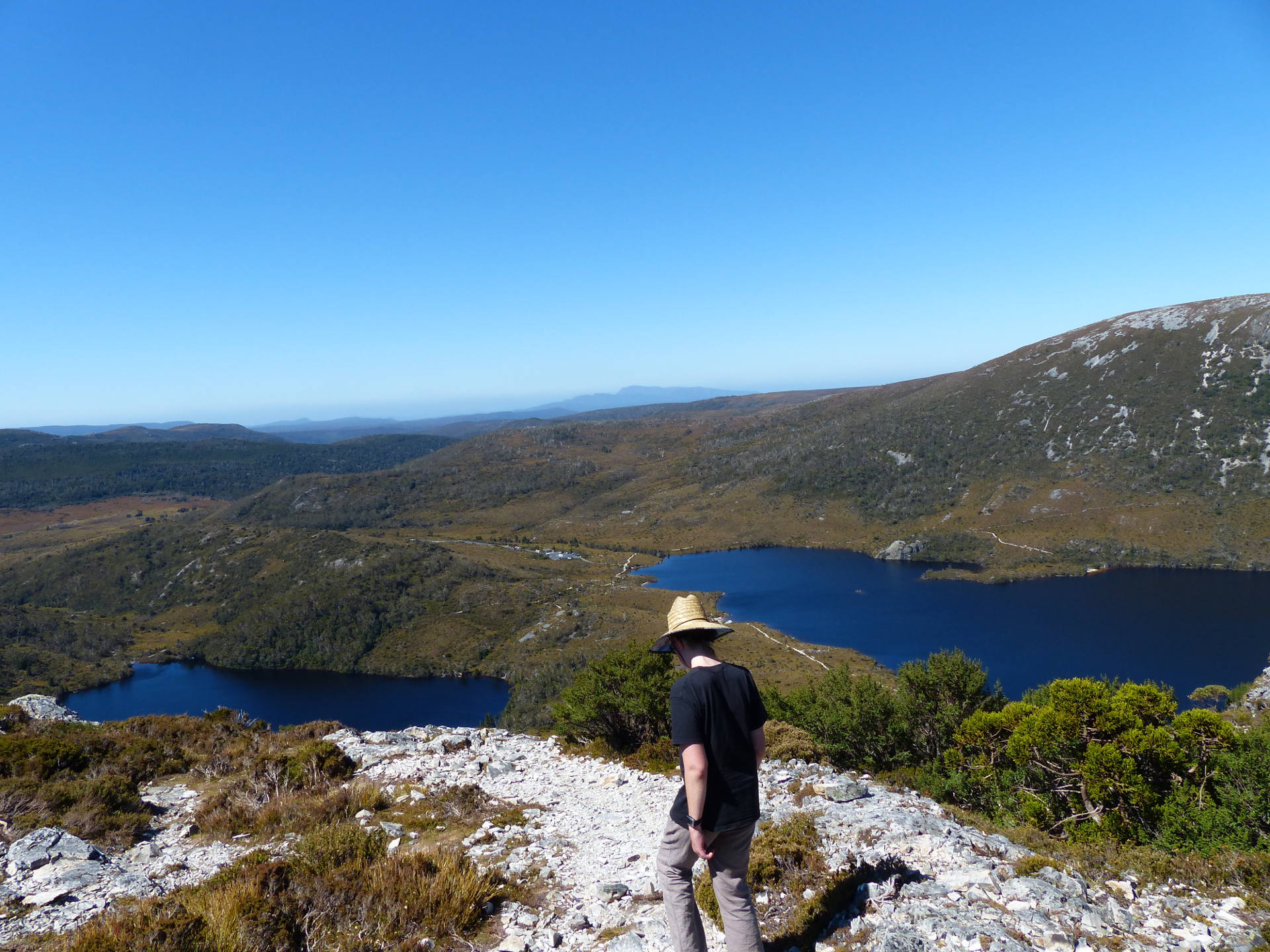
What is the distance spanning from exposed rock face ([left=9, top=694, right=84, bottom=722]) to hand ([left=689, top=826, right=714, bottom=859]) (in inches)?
878

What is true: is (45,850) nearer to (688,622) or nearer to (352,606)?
(688,622)

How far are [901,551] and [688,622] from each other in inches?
5915

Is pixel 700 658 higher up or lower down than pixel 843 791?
higher up

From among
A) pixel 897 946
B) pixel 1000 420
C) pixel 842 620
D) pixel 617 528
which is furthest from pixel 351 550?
pixel 1000 420

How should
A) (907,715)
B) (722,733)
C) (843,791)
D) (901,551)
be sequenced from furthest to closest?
(901,551)
(907,715)
(843,791)
(722,733)

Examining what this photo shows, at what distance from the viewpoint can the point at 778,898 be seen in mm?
7145

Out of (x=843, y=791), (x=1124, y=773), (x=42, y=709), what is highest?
(x=1124, y=773)

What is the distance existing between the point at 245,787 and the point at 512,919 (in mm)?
7706

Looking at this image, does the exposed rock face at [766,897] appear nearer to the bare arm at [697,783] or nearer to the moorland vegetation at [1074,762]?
the moorland vegetation at [1074,762]

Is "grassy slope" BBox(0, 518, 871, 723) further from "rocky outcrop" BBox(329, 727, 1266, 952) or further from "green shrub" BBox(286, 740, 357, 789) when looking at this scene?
"rocky outcrop" BBox(329, 727, 1266, 952)

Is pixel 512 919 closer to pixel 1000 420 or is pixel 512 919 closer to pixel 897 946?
pixel 897 946

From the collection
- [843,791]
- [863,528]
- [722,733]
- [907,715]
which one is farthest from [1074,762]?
[863,528]

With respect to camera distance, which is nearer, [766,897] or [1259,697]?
[766,897]

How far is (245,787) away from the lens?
1172cm
